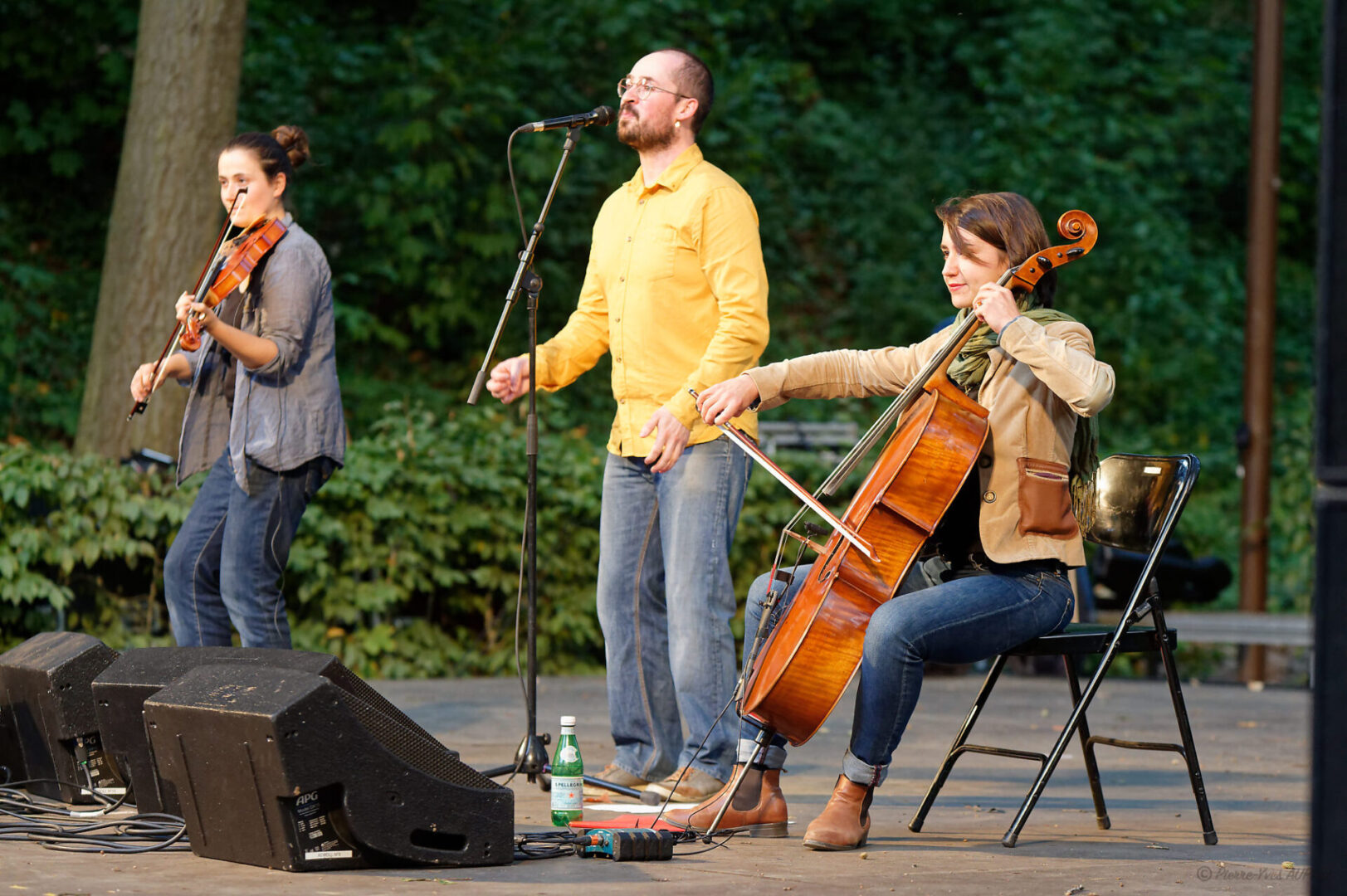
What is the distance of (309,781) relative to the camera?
3420mm

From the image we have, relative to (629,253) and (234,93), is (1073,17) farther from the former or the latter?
(629,253)

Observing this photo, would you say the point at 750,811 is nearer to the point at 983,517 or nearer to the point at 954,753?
the point at 954,753

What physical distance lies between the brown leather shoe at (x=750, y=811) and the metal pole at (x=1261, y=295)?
262 inches

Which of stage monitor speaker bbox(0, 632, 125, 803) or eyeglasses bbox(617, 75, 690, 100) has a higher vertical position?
eyeglasses bbox(617, 75, 690, 100)

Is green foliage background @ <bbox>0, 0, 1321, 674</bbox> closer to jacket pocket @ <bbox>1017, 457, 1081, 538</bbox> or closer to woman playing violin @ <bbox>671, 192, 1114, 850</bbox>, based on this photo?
woman playing violin @ <bbox>671, 192, 1114, 850</bbox>

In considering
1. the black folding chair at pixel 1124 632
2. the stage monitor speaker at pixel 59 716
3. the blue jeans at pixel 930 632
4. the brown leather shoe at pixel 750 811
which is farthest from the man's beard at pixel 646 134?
the stage monitor speaker at pixel 59 716

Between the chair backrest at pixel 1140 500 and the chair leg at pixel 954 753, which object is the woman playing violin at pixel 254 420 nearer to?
the chair leg at pixel 954 753

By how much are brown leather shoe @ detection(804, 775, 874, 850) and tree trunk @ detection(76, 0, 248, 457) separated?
18.1 ft

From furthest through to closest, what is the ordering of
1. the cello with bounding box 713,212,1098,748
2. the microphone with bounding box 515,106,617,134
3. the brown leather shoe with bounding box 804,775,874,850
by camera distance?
1. the microphone with bounding box 515,106,617,134
2. the brown leather shoe with bounding box 804,775,874,850
3. the cello with bounding box 713,212,1098,748

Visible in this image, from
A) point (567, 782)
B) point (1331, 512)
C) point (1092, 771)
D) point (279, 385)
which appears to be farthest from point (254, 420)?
point (1331, 512)

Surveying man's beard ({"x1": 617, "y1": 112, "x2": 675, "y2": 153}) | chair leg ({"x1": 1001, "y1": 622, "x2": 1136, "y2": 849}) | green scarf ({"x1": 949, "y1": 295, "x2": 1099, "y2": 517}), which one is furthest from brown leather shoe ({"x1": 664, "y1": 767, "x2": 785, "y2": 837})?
→ man's beard ({"x1": 617, "y1": 112, "x2": 675, "y2": 153})

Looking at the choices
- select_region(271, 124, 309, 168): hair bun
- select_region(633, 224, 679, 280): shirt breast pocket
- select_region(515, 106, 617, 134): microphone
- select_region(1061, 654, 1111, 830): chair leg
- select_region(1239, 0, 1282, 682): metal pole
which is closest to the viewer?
select_region(1061, 654, 1111, 830): chair leg

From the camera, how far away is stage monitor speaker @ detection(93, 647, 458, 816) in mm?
3982

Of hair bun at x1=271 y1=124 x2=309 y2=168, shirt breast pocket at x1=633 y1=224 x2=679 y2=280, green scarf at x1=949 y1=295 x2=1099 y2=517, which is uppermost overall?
hair bun at x1=271 y1=124 x2=309 y2=168
